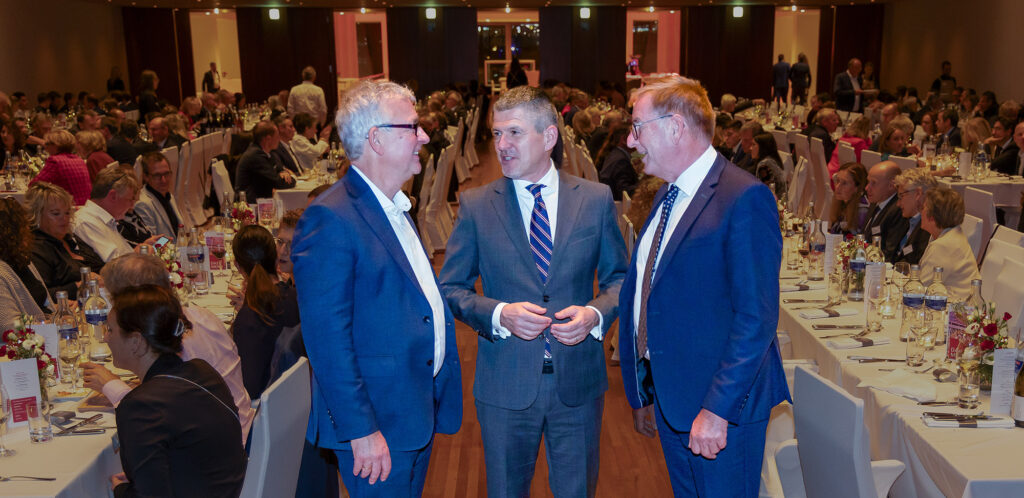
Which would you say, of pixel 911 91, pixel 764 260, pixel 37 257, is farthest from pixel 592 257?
pixel 911 91

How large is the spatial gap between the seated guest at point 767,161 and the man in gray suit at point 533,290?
508 cm

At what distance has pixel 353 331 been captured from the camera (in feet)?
7.23

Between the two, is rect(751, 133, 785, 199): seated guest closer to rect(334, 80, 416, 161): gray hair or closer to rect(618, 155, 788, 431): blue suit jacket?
rect(618, 155, 788, 431): blue suit jacket

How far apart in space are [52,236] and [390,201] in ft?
11.5

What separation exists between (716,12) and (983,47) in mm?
7235

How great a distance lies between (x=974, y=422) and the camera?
283 centimetres

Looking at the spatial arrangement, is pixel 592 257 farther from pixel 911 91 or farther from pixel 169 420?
pixel 911 91

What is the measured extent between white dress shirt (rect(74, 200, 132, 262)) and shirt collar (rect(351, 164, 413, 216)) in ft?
11.7

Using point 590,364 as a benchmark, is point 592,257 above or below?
above

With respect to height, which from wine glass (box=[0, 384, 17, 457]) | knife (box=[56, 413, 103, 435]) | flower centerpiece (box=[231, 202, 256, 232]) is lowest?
knife (box=[56, 413, 103, 435])

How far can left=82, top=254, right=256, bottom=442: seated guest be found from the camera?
3.05m

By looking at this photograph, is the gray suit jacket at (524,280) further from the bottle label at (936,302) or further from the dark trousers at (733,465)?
the bottle label at (936,302)

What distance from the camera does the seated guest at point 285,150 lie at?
9070 millimetres

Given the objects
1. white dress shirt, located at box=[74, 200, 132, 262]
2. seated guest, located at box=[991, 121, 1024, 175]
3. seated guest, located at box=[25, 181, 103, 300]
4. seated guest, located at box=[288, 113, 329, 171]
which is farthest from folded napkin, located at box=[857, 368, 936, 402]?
seated guest, located at box=[288, 113, 329, 171]
